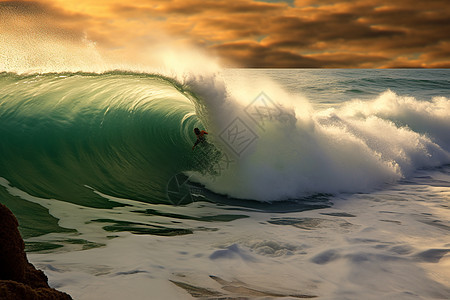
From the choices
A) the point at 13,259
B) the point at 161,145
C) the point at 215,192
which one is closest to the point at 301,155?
the point at 215,192

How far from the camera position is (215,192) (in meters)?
5.53

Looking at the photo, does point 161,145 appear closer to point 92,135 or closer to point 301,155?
point 92,135

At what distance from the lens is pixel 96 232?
366cm

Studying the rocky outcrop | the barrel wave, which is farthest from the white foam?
the rocky outcrop

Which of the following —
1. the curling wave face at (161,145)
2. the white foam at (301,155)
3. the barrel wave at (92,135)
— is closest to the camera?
the barrel wave at (92,135)

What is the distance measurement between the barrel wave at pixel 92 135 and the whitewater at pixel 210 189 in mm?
30

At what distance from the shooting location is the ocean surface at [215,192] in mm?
2668

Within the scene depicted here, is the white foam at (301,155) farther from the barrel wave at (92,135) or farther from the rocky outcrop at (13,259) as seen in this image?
the rocky outcrop at (13,259)

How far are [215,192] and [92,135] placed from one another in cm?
277

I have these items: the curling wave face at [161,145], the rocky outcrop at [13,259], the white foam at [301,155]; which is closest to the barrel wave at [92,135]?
the curling wave face at [161,145]

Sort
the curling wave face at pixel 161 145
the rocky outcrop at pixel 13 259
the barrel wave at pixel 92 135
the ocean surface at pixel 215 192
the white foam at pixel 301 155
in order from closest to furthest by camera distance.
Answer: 1. the rocky outcrop at pixel 13 259
2. the ocean surface at pixel 215 192
3. the barrel wave at pixel 92 135
4. the curling wave face at pixel 161 145
5. the white foam at pixel 301 155

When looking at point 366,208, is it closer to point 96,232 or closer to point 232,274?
point 232,274

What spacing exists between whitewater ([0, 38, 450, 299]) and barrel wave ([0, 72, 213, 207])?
3 centimetres

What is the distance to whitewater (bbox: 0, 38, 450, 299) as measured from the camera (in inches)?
105
